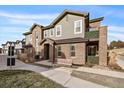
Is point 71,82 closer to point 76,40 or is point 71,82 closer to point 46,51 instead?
point 76,40

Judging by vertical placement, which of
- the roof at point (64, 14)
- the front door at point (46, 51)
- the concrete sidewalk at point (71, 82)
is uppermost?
the roof at point (64, 14)

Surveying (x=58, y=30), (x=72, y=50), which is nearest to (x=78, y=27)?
(x=72, y=50)

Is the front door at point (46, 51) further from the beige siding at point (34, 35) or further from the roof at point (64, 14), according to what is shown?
the roof at point (64, 14)

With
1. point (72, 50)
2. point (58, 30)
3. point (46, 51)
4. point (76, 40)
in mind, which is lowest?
point (46, 51)

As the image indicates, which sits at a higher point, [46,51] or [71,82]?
[46,51]

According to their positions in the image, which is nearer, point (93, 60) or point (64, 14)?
point (93, 60)

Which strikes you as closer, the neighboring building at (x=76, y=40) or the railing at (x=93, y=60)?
the neighboring building at (x=76, y=40)

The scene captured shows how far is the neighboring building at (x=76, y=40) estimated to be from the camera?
1848 cm

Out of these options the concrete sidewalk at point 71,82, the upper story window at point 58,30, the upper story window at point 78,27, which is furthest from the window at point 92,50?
the concrete sidewalk at point 71,82

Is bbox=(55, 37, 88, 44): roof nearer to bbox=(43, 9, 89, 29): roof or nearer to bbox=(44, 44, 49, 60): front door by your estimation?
bbox=(43, 9, 89, 29): roof

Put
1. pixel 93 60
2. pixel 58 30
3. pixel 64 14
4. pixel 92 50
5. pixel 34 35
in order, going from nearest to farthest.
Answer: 1. pixel 93 60
2. pixel 92 50
3. pixel 64 14
4. pixel 58 30
5. pixel 34 35

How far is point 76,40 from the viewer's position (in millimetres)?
20359

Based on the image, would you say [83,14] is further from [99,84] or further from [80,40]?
[99,84]

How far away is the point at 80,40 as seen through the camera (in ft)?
65.4
